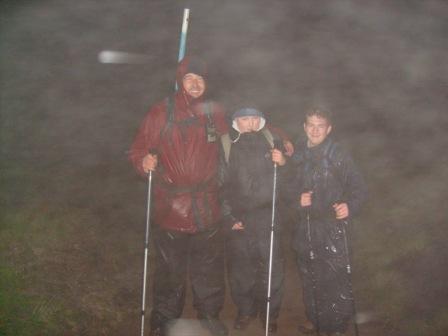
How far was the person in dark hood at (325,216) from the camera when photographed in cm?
500

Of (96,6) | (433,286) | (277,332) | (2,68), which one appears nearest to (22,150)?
(2,68)

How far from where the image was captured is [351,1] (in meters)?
24.3

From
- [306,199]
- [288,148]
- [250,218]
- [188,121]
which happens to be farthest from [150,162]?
[306,199]

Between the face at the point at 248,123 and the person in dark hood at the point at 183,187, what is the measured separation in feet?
0.69

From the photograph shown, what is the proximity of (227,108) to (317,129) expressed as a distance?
1087 centimetres

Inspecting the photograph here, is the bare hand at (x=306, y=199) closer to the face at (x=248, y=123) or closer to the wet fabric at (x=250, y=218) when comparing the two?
the wet fabric at (x=250, y=218)

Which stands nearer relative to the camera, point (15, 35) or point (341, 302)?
point (341, 302)

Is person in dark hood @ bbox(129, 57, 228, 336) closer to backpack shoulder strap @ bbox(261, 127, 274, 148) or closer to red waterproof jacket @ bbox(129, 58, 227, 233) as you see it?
red waterproof jacket @ bbox(129, 58, 227, 233)

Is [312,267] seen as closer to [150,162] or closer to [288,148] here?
[288,148]

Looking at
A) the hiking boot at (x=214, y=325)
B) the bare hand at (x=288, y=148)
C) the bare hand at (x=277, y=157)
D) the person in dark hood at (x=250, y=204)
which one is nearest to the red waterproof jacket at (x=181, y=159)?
the person in dark hood at (x=250, y=204)

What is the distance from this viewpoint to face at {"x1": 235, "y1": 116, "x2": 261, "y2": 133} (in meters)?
5.36

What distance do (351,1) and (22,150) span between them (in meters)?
20.5

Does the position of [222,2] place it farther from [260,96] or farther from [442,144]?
[442,144]

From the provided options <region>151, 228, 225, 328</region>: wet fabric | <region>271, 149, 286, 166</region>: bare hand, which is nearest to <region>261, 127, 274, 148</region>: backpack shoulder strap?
<region>271, 149, 286, 166</region>: bare hand
